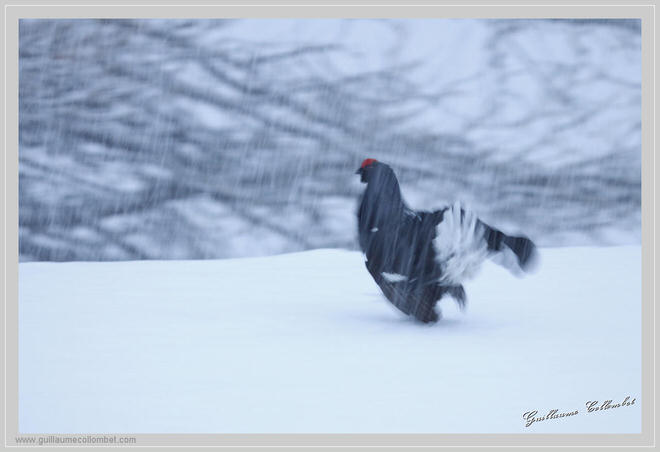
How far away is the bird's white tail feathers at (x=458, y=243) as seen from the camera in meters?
2.24

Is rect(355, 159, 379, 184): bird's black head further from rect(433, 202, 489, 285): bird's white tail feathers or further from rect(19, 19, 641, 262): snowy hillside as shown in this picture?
rect(19, 19, 641, 262): snowy hillside

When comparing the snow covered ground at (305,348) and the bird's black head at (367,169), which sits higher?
the bird's black head at (367,169)

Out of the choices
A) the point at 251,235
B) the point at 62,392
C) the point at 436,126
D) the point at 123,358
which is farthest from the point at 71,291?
the point at 436,126

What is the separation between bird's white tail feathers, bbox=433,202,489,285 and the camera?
2239 millimetres

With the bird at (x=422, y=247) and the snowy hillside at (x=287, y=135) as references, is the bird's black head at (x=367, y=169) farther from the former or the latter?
the snowy hillside at (x=287, y=135)

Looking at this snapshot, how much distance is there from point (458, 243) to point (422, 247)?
0.14 metres

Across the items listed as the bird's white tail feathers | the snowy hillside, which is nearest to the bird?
the bird's white tail feathers

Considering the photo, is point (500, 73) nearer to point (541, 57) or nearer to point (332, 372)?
point (541, 57)

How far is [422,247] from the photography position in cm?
230

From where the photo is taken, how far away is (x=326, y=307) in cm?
285
